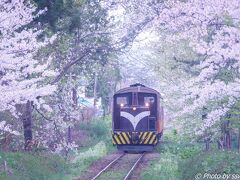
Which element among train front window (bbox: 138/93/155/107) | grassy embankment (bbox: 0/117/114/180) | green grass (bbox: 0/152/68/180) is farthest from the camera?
train front window (bbox: 138/93/155/107)

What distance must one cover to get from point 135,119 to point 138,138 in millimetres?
912

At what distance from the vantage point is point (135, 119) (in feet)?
72.0

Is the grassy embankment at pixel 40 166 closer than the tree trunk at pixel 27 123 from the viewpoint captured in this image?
Yes

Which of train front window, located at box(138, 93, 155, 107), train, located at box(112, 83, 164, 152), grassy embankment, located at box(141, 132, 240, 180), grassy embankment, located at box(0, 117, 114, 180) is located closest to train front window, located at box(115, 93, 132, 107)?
train, located at box(112, 83, 164, 152)

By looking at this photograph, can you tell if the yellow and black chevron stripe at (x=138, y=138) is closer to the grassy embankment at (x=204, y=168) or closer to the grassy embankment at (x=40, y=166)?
the grassy embankment at (x=40, y=166)

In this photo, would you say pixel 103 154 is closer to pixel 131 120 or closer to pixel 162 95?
pixel 131 120

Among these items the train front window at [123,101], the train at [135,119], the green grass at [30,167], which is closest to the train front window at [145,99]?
the train at [135,119]

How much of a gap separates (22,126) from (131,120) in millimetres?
6261

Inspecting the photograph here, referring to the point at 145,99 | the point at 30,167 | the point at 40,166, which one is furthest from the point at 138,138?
the point at 30,167

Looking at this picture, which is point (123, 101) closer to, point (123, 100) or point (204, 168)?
point (123, 100)

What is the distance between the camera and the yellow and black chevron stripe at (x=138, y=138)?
71.2 ft

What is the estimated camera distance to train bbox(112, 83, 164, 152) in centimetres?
2175

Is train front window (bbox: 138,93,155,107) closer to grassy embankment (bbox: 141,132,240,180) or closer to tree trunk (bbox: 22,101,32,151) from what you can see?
grassy embankment (bbox: 141,132,240,180)

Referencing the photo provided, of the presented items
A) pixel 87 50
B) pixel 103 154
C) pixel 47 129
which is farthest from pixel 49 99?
pixel 103 154
